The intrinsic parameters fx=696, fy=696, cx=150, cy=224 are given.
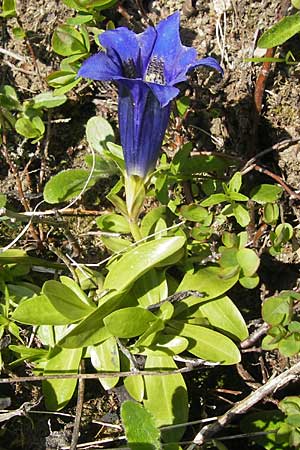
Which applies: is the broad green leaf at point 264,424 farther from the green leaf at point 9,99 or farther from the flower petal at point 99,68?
the green leaf at point 9,99

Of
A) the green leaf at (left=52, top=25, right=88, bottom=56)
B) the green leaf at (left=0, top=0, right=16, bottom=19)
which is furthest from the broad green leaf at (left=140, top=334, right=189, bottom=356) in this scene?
the green leaf at (left=0, top=0, right=16, bottom=19)

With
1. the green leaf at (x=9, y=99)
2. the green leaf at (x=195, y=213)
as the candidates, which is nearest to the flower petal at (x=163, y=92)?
the green leaf at (x=195, y=213)

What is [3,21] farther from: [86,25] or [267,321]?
[267,321]

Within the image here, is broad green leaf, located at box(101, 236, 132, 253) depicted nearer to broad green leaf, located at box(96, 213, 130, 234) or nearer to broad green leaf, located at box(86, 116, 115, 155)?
broad green leaf, located at box(96, 213, 130, 234)

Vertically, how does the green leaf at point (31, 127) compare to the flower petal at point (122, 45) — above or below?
below

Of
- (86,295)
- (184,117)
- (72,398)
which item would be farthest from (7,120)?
(72,398)
